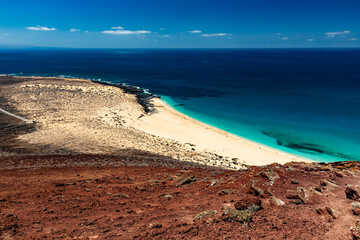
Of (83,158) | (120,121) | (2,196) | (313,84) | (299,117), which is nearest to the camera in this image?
(2,196)

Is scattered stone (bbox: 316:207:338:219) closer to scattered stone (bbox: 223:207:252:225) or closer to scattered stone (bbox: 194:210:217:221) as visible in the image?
scattered stone (bbox: 223:207:252:225)

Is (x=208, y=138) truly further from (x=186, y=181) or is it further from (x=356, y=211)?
(x=356, y=211)

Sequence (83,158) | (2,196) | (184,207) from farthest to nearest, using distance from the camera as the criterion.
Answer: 1. (83,158)
2. (2,196)
3. (184,207)

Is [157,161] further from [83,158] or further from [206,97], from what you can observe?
[206,97]

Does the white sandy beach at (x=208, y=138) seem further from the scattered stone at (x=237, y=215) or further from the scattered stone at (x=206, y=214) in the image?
the scattered stone at (x=206, y=214)

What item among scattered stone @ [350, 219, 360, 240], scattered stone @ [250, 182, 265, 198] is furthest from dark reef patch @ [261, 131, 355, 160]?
scattered stone @ [350, 219, 360, 240]

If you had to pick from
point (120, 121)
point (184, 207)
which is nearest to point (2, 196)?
point (184, 207)

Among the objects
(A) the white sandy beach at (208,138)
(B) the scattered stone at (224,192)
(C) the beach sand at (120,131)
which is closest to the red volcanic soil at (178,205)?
(B) the scattered stone at (224,192)
